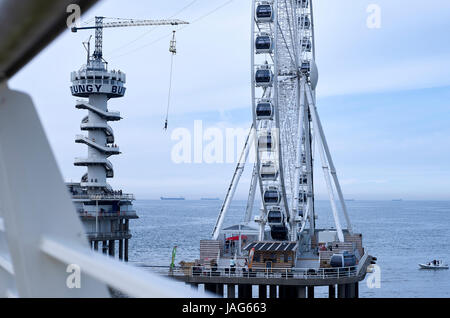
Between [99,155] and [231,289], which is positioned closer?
[231,289]

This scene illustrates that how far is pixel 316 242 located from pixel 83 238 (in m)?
49.2

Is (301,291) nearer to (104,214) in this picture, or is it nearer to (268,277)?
(268,277)

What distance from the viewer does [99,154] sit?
6562 cm

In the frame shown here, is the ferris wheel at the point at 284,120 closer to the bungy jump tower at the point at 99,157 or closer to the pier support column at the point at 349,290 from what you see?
the pier support column at the point at 349,290

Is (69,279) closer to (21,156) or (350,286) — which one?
(21,156)

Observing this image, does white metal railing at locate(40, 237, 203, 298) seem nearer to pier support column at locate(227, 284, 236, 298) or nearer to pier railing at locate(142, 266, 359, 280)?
pier railing at locate(142, 266, 359, 280)

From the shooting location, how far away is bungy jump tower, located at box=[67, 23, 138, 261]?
62.0m

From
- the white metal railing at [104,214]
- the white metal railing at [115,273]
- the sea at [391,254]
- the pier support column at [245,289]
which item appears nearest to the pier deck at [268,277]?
the pier support column at [245,289]

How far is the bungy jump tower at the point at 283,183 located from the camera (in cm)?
3638

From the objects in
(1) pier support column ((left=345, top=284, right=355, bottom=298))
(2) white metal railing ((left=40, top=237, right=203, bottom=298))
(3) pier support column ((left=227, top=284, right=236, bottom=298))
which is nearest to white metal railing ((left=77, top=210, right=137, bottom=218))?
(3) pier support column ((left=227, top=284, right=236, bottom=298))

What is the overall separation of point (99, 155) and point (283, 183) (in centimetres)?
3181

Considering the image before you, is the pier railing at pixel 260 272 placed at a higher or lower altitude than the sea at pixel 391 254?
higher

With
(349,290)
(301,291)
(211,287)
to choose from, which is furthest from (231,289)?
(349,290)

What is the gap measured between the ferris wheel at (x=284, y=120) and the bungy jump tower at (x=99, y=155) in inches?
627
